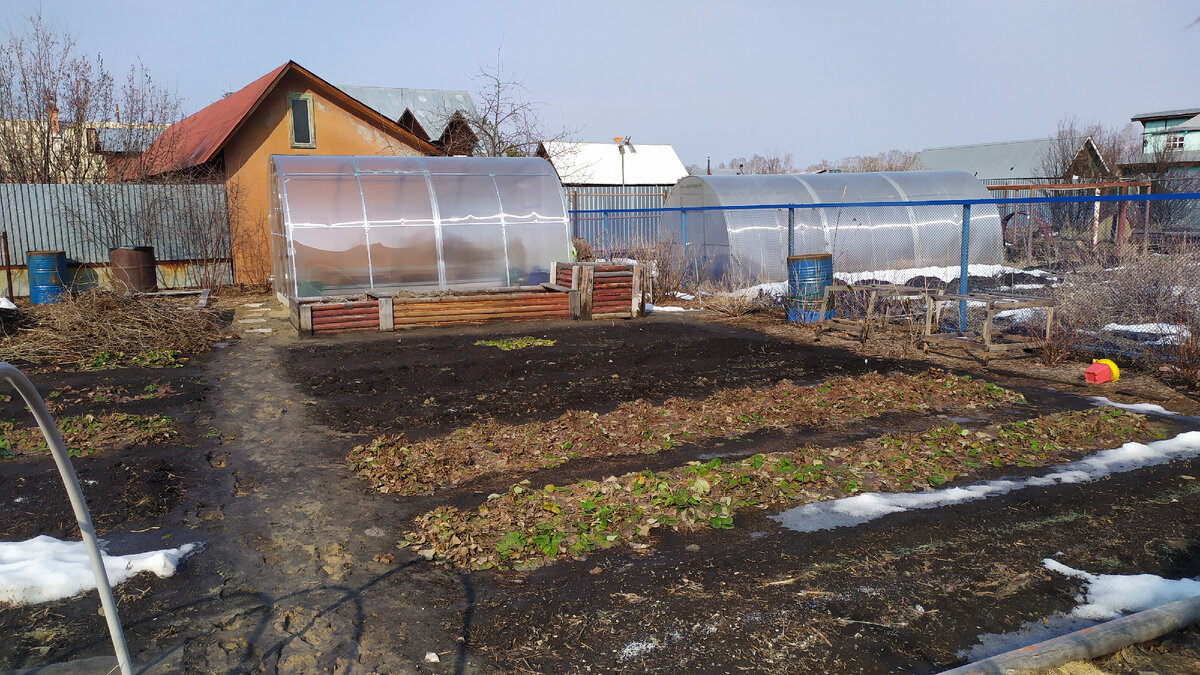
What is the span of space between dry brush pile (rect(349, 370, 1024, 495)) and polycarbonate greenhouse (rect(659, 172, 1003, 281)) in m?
9.81

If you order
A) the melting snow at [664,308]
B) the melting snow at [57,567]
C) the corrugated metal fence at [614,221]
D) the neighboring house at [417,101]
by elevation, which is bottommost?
the melting snow at [57,567]

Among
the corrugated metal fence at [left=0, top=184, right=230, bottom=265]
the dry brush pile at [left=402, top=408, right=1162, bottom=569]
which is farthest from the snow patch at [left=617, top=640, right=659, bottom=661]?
the corrugated metal fence at [left=0, top=184, right=230, bottom=265]

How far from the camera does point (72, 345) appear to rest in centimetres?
1083

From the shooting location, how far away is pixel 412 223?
590 inches

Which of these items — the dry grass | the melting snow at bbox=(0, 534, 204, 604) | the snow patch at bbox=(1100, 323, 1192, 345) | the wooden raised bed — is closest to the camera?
the melting snow at bbox=(0, 534, 204, 604)

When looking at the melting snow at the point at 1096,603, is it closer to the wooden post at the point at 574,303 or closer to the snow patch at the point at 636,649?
the snow patch at the point at 636,649

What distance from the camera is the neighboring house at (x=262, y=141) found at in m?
20.5

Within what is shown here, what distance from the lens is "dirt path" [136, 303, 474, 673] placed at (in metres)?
3.75

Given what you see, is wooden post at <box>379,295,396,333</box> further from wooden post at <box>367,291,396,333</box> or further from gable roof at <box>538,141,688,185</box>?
gable roof at <box>538,141,688,185</box>

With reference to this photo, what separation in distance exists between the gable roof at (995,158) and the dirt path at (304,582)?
164 ft

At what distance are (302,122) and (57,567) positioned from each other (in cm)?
1959

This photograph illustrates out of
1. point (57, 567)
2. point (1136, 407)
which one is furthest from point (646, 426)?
point (1136, 407)

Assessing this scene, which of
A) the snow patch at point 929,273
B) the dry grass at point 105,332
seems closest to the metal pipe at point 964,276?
the snow patch at point 929,273

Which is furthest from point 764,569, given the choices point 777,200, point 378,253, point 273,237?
point 777,200
